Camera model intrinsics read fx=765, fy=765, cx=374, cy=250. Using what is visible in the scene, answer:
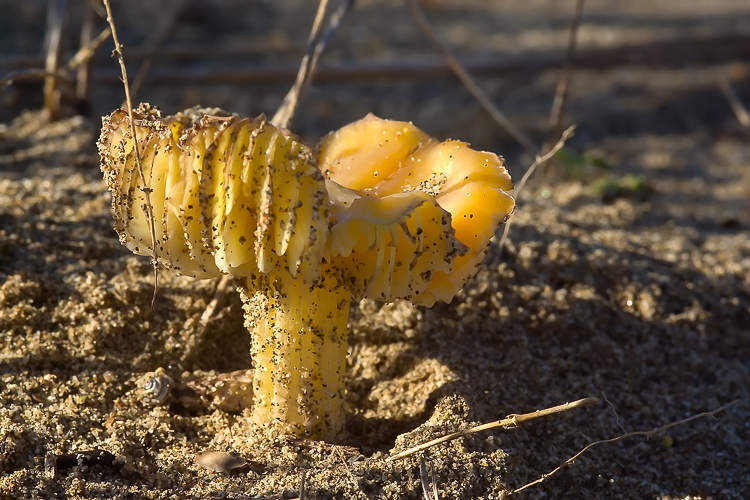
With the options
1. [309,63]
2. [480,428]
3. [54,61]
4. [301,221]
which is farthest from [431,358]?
[54,61]

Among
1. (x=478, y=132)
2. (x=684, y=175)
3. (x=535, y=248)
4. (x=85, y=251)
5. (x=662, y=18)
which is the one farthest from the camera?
(x=662, y=18)

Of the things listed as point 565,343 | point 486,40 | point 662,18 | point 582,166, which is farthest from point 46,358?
point 662,18

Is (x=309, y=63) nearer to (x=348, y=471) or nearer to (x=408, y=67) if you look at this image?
(x=348, y=471)

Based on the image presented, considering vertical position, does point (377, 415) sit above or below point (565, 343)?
below

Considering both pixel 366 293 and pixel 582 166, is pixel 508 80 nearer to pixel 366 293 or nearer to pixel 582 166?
pixel 582 166

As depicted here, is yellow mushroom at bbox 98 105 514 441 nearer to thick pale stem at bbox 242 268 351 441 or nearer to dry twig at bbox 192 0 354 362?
thick pale stem at bbox 242 268 351 441
